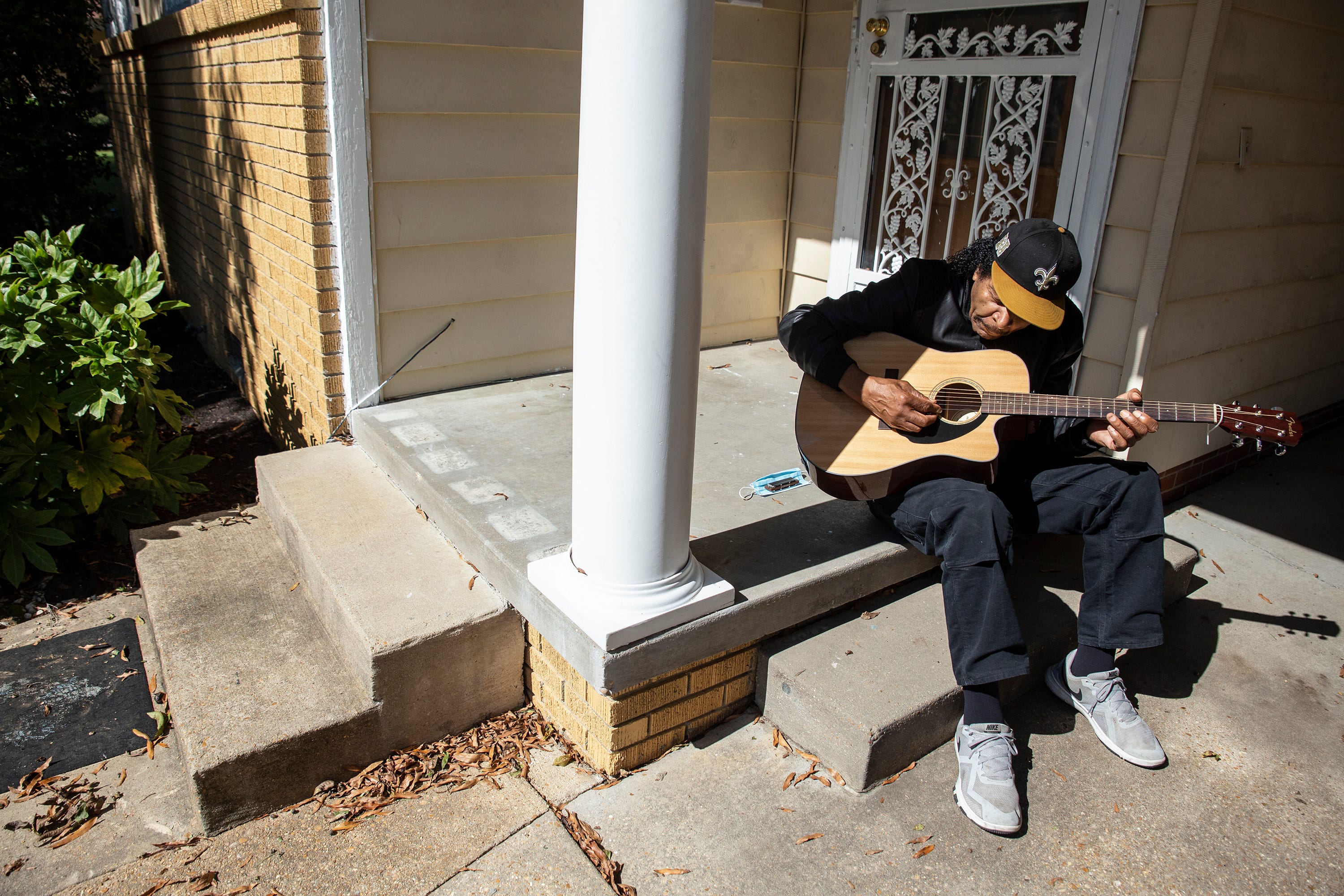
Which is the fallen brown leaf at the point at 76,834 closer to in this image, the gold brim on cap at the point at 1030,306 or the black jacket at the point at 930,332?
the black jacket at the point at 930,332

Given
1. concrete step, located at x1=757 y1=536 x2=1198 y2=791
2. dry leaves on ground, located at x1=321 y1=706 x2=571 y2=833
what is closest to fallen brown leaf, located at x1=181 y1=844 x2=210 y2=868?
dry leaves on ground, located at x1=321 y1=706 x2=571 y2=833

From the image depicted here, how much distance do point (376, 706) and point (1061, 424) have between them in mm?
2154

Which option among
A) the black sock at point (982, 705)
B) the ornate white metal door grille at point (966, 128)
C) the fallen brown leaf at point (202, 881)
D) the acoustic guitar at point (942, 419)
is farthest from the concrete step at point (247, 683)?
the ornate white metal door grille at point (966, 128)

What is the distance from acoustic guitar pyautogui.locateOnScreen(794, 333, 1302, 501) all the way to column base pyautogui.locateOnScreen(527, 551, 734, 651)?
54cm

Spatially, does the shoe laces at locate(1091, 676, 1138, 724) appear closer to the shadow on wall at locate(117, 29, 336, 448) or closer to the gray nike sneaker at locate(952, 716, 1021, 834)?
the gray nike sneaker at locate(952, 716, 1021, 834)

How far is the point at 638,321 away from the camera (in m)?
2.03

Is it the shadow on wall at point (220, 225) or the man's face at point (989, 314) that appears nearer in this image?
the man's face at point (989, 314)

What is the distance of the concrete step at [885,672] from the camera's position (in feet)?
7.56

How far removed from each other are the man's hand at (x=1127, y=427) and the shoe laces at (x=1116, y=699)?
67 cm

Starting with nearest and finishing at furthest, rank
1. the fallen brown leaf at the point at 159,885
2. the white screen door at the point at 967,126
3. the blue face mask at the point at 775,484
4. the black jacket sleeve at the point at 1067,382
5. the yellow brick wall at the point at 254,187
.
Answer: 1. the fallen brown leaf at the point at 159,885
2. the black jacket sleeve at the point at 1067,382
3. the blue face mask at the point at 775,484
4. the white screen door at the point at 967,126
5. the yellow brick wall at the point at 254,187

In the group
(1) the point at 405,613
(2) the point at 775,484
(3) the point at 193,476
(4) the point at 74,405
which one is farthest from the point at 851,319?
(3) the point at 193,476

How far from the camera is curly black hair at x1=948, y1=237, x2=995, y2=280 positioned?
2.66 m

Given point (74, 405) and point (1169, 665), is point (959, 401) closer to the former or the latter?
point (1169, 665)

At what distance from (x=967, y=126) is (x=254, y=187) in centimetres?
320
